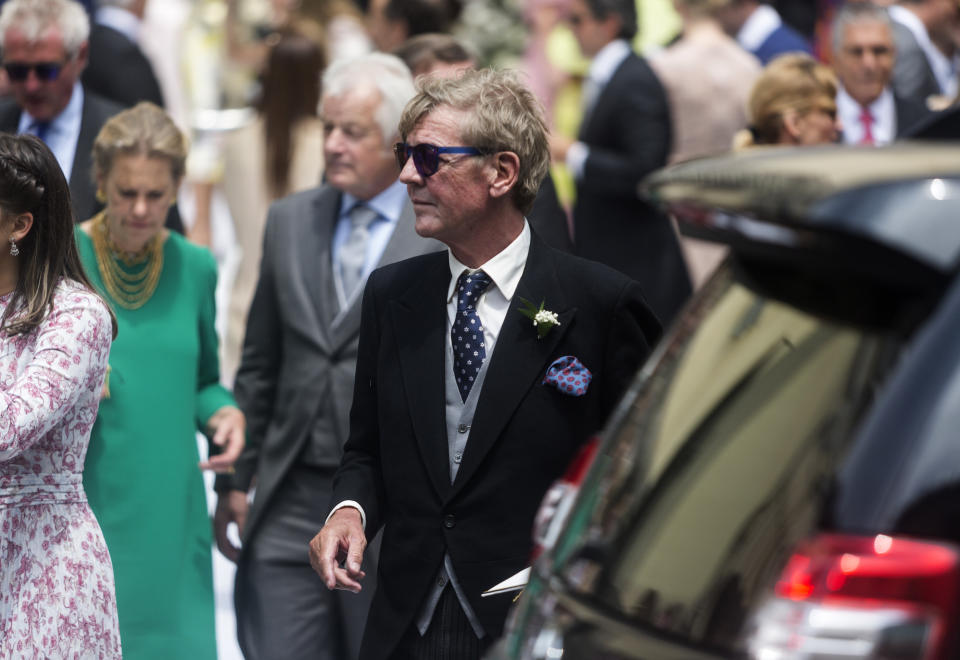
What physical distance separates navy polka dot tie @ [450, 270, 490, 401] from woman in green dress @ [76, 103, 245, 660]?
1467 mm

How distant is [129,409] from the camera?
5121 millimetres

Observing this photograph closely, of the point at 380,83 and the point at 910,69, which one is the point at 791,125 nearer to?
the point at 380,83

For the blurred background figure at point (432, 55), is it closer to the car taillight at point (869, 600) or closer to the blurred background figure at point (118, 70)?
the blurred background figure at point (118, 70)

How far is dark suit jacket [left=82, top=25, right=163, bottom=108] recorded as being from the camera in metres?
7.88

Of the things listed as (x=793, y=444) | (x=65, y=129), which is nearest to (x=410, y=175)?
(x=793, y=444)

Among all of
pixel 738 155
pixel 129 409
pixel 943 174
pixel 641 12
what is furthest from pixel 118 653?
pixel 641 12

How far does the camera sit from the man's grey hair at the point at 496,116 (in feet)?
13.0

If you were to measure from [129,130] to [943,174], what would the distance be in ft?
12.5

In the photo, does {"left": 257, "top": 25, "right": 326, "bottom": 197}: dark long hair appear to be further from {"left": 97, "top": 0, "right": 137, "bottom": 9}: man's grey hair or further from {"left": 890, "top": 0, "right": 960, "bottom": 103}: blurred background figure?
{"left": 890, "top": 0, "right": 960, "bottom": 103}: blurred background figure

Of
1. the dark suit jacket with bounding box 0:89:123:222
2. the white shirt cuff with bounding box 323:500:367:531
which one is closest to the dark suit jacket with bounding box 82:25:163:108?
the dark suit jacket with bounding box 0:89:123:222

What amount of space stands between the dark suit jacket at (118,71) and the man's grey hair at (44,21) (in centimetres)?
143

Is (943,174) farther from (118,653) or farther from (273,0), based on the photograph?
(273,0)

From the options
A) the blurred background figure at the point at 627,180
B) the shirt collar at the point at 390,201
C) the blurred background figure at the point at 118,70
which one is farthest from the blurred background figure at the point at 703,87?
the shirt collar at the point at 390,201

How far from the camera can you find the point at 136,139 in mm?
5262
